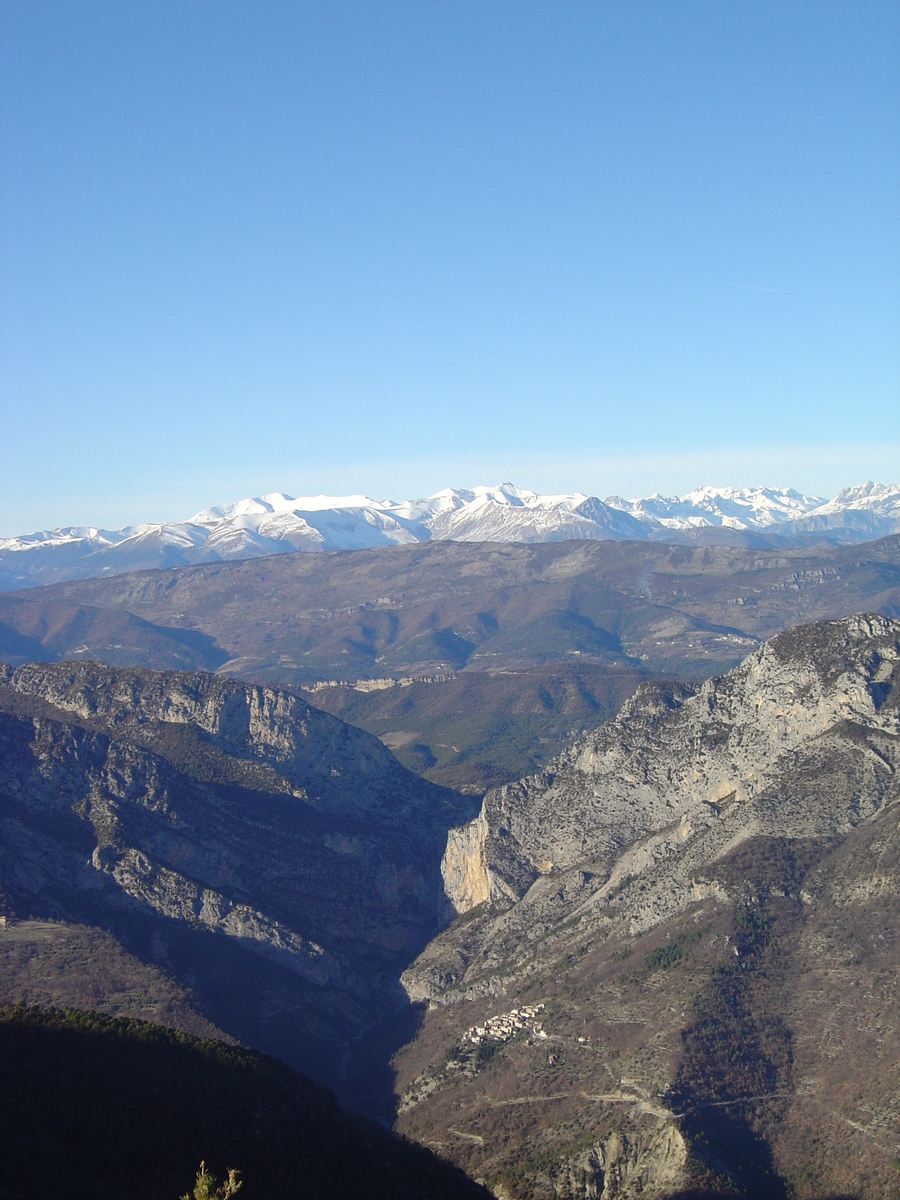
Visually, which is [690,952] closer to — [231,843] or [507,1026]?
[507,1026]

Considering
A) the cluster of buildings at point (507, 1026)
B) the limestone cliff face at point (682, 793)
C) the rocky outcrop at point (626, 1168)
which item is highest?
the limestone cliff face at point (682, 793)

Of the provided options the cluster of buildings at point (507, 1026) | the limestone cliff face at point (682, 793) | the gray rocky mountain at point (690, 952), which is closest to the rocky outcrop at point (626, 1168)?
the gray rocky mountain at point (690, 952)

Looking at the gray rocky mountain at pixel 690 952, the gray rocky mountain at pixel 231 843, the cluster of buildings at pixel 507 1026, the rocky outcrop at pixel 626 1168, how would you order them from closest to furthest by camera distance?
1. the rocky outcrop at pixel 626 1168
2. the gray rocky mountain at pixel 690 952
3. the cluster of buildings at pixel 507 1026
4. the gray rocky mountain at pixel 231 843

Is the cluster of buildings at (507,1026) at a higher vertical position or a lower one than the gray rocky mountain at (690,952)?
lower

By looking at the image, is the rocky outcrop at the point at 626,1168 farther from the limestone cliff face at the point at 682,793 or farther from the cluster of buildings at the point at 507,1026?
the limestone cliff face at the point at 682,793

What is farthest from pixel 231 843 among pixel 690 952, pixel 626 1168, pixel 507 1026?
pixel 626 1168

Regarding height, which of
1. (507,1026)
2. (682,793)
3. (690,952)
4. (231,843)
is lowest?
(507,1026)
